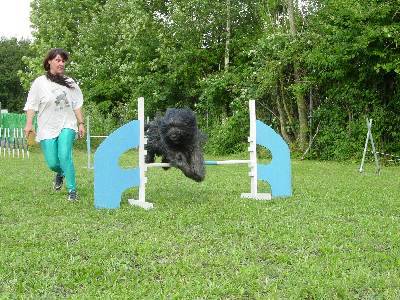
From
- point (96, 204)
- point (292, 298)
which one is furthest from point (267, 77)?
point (292, 298)

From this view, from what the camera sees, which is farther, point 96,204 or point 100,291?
point 96,204

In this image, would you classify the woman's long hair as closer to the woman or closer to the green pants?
the woman

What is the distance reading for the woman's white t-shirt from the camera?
6273 mm

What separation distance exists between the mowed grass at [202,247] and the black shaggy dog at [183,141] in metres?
0.39

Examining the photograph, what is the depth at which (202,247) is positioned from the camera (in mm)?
3992

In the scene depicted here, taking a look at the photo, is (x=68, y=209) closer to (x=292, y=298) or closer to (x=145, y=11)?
(x=292, y=298)

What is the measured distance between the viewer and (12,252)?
12.4 ft

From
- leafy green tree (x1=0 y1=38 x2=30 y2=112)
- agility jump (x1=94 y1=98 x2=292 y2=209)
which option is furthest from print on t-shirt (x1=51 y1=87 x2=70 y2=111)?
leafy green tree (x1=0 y1=38 x2=30 y2=112)

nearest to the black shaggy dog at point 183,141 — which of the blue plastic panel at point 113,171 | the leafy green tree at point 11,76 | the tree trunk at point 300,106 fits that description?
the blue plastic panel at point 113,171

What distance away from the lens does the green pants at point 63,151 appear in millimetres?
6219

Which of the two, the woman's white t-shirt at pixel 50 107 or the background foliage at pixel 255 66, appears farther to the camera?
the background foliage at pixel 255 66

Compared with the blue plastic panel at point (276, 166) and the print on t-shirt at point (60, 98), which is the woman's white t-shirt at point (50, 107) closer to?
the print on t-shirt at point (60, 98)

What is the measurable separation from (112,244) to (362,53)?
11.0 m

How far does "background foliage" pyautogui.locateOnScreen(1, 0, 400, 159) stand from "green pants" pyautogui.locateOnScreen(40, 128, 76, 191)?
28.5 feet
